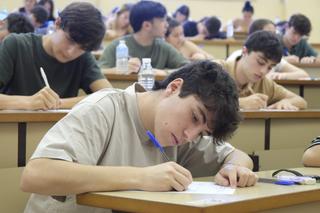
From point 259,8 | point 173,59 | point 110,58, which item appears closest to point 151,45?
point 173,59

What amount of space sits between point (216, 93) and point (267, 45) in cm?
213

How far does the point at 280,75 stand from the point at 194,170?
2815 millimetres

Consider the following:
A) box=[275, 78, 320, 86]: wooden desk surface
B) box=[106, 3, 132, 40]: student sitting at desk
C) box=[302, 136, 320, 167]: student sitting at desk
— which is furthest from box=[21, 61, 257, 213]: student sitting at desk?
box=[106, 3, 132, 40]: student sitting at desk

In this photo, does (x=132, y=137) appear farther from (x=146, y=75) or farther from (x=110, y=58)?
(x=110, y=58)

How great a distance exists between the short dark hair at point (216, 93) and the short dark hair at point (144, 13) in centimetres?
328

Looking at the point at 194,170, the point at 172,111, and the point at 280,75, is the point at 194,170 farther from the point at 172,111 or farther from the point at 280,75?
the point at 280,75

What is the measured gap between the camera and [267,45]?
3748 millimetres

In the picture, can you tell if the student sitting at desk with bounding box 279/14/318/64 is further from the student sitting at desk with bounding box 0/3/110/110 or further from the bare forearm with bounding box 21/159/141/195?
the bare forearm with bounding box 21/159/141/195

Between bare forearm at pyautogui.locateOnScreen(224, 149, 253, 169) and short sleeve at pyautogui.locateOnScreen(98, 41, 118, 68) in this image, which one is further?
short sleeve at pyautogui.locateOnScreen(98, 41, 118, 68)

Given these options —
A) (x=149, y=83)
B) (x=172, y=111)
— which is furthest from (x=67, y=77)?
(x=172, y=111)

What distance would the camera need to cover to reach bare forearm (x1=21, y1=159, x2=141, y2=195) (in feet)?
5.11

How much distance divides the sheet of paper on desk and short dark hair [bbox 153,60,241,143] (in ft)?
0.46

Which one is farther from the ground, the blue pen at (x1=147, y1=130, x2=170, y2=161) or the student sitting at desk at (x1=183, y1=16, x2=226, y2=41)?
the blue pen at (x1=147, y1=130, x2=170, y2=161)

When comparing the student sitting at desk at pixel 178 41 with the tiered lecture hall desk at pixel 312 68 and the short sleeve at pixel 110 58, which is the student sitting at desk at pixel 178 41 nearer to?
the tiered lecture hall desk at pixel 312 68
